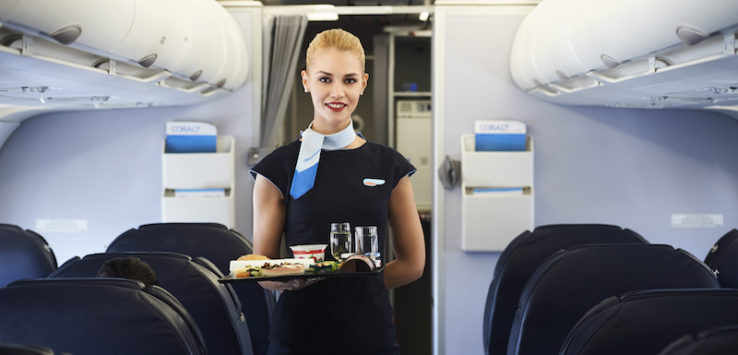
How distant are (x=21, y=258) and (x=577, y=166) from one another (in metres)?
4.15

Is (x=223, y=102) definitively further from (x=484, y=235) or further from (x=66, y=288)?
(x=66, y=288)

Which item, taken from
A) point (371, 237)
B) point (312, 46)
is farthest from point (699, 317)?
point (312, 46)

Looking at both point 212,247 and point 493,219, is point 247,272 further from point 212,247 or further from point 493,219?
point 493,219

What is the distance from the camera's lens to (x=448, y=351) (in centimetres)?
571

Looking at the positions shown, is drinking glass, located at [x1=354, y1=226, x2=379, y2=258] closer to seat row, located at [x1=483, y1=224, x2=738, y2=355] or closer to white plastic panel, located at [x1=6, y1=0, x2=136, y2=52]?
seat row, located at [x1=483, y1=224, x2=738, y2=355]

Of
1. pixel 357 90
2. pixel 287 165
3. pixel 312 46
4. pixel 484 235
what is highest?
pixel 312 46

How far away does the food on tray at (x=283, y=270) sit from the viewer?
1666 mm

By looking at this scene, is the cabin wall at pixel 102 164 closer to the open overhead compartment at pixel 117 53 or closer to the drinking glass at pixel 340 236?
the open overhead compartment at pixel 117 53

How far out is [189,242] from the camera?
11.8 feet

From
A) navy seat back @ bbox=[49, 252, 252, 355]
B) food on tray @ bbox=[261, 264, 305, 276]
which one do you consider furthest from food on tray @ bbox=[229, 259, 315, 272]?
navy seat back @ bbox=[49, 252, 252, 355]

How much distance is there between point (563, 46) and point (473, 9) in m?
1.88

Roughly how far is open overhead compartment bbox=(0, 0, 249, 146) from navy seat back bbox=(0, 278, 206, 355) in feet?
3.00

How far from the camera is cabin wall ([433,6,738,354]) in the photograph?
18.3 ft

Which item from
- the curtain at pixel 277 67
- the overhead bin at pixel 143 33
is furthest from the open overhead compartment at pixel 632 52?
the overhead bin at pixel 143 33
